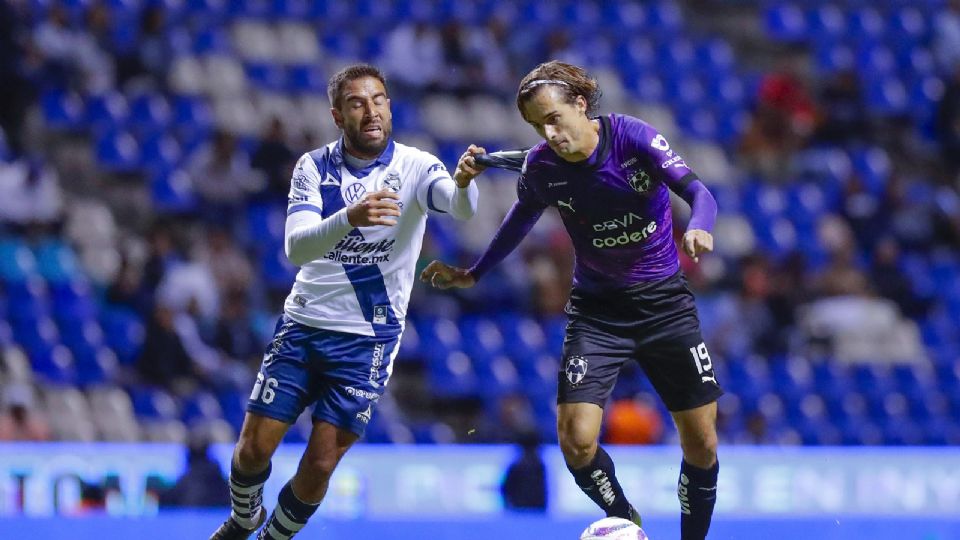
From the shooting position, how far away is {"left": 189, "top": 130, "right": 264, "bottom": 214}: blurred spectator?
13.9 meters

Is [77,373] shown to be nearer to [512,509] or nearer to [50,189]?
[50,189]

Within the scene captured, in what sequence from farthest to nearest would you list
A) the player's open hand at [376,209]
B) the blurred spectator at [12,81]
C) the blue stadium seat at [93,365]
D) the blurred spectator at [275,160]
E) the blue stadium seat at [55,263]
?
the blurred spectator at [12,81] → the blurred spectator at [275,160] → the blue stadium seat at [55,263] → the blue stadium seat at [93,365] → the player's open hand at [376,209]

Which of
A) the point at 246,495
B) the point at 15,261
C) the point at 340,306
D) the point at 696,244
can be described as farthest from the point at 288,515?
the point at 15,261

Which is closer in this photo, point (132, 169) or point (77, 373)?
point (77, 373)

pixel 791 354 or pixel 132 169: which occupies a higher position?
pixel 132 169

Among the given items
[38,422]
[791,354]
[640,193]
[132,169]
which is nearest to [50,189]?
[132,169]

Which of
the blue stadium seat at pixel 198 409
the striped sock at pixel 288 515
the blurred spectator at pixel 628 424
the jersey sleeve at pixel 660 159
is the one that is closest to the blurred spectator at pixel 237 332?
the blue stadium seat at pixel 198 409

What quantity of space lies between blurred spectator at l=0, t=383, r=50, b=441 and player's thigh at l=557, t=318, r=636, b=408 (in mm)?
6267

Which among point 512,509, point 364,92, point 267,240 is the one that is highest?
point 364,92

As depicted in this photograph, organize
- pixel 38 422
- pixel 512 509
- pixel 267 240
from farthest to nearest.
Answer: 1. pixel 267 240
2. pixel 38 422
3. pixel 512 509

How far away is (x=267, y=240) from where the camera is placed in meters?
13.9

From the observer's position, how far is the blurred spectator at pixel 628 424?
12.5 meters

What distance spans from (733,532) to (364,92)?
125 inches

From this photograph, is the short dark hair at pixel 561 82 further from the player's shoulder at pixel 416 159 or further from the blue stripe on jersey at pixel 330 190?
the blue stripe on jersey at pixel 330 190
